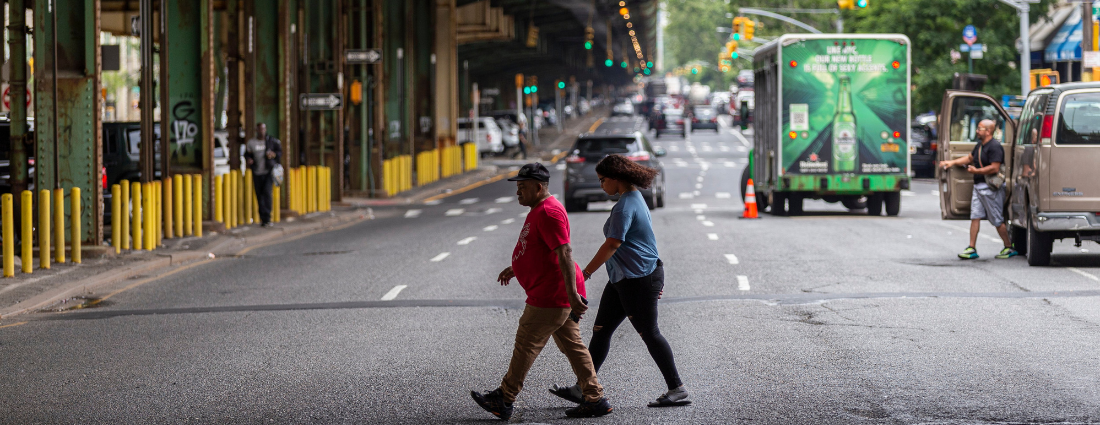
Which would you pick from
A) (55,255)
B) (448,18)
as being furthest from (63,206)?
(448,18)

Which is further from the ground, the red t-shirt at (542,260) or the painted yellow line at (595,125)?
the painted yellow line at (595,125)

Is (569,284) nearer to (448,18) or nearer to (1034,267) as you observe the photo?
(1034,267)

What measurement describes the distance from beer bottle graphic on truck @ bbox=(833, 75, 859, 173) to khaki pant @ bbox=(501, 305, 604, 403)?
16642 mm

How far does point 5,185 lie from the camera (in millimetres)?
18672

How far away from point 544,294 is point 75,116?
1144cm

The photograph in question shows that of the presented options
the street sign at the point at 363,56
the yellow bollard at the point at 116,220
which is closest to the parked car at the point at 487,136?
the street sign at the point at 363,56

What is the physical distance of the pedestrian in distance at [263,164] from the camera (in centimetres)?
2198

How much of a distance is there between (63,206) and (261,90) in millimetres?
9848

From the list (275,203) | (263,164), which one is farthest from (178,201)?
(275,203)

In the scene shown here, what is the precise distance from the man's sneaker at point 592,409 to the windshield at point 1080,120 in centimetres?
897

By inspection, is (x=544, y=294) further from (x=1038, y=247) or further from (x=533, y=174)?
(x=1038, y=247)

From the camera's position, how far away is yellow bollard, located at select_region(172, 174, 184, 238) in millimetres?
19189

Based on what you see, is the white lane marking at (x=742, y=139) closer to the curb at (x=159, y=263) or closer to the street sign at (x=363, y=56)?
the street sign at (x=363, y=56)

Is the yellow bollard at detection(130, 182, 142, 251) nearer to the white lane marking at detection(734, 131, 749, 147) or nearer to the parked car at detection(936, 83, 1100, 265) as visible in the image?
the parked car at detection(936, 83, 1100, 265)
